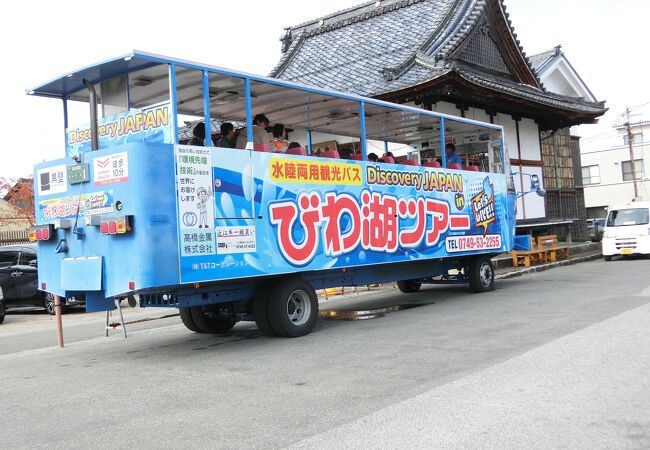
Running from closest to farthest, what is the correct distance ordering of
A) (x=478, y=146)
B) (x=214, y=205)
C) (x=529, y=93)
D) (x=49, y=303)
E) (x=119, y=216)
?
(x=119, y=216) → (x=214, y=205) → (x=478, y=146) → (x=49, y=303) → (x=529, y=93)

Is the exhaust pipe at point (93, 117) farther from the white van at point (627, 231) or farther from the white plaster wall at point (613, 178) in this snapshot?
the white plaster wall at point (613, 178)

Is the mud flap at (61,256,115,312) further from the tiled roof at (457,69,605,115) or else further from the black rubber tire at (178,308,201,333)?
the tiled roof at (457,69,605,115)

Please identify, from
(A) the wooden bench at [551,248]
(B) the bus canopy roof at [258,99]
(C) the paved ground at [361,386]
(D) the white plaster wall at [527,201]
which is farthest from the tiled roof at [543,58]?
(C) the paved ground at [361,386]

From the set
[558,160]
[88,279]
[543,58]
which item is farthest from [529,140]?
[88,279]

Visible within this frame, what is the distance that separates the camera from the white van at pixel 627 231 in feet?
63.5

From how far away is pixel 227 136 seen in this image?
8430 mm

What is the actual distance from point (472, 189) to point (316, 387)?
7.76m

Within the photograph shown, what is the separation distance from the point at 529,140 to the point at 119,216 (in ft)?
55.6

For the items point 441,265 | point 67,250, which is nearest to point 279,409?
point 67,250

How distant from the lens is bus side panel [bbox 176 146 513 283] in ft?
24.2

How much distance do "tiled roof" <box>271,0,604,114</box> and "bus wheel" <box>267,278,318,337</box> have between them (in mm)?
8085

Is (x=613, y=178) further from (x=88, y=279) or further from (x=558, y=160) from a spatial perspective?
(x=88, y=279)

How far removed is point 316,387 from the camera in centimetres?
564

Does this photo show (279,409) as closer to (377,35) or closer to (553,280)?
(553,280)
